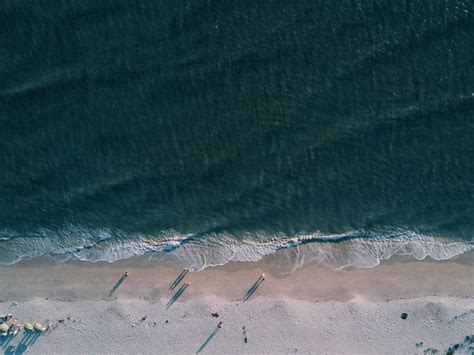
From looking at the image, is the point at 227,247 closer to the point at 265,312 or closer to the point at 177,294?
the point at 177,294


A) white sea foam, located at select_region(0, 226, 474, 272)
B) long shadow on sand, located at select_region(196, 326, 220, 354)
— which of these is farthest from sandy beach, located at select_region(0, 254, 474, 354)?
white sea foam, located at select_region(0, 226, 474, 272)

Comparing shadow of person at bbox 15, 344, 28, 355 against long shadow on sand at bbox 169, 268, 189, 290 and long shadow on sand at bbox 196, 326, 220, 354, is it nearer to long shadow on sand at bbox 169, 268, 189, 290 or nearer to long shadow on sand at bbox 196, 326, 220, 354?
long shadow on sand at bbox 169, 268, 189, 290

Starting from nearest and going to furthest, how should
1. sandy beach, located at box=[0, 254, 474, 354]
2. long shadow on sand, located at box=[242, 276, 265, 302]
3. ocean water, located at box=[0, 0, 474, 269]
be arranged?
1. ocean water, located at box=[0, 0, 474, 269]
2. sandy beach, located at box=[0, 254, 474, 354]
3. long shadow on sand, located at box=[242, 276, 265, 302]

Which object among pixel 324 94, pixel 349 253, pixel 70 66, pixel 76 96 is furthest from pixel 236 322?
pixel 70 66

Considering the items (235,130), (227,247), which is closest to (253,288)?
(227,247)

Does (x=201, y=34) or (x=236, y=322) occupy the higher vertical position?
(x=201, y=34)

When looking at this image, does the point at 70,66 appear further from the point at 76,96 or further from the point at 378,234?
the point at 378,234

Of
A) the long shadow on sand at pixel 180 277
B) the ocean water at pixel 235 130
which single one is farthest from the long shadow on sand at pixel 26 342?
the long shadow on sand at pixel 180 277
